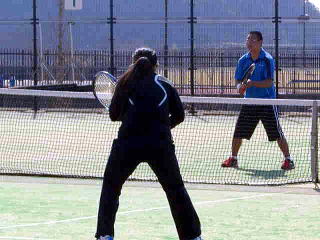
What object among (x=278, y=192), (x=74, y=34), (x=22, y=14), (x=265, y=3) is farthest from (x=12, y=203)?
(x=22, y=14)

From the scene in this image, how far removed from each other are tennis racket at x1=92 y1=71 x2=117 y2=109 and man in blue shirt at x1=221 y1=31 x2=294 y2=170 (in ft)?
14.9

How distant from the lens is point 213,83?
28.7m

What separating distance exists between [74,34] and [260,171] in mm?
26080

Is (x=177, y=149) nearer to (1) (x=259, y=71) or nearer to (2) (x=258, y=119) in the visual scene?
(2) (x=258, y=119)

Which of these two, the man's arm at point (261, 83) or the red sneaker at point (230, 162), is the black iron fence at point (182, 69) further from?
the man's arm at point (261, 83)

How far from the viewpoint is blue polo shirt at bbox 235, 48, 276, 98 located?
13.7 meters

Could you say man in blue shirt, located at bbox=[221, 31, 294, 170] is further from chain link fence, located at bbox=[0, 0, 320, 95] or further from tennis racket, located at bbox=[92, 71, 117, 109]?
chain link fence, located at bbox=[0, 0, 320, 95]

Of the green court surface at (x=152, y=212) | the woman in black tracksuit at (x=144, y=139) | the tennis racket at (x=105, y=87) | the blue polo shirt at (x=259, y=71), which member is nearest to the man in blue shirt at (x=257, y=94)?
the blue polo shirt at (x=259, y=71)

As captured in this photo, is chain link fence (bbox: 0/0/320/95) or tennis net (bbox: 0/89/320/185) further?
chain link fence (bbox: 0/0/320/95)

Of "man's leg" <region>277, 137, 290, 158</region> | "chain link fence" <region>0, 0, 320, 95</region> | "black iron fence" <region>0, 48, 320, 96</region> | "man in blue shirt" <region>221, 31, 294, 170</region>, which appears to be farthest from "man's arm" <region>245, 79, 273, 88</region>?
"black iron fence" <region>0, 48, 320, 96</region>

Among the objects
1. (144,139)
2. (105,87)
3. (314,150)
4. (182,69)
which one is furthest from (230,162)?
(182,69)

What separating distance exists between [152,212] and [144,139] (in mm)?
2364

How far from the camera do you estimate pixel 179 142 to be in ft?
56.3

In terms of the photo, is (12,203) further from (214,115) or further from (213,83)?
(213,83)
